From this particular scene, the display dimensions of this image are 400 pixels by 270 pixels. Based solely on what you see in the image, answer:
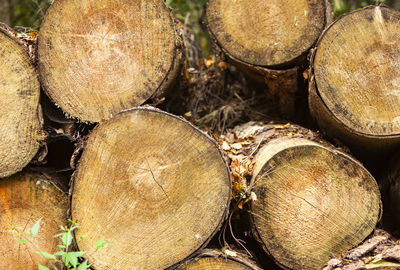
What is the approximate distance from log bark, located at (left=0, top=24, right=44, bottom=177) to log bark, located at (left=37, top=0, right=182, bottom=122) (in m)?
0.09

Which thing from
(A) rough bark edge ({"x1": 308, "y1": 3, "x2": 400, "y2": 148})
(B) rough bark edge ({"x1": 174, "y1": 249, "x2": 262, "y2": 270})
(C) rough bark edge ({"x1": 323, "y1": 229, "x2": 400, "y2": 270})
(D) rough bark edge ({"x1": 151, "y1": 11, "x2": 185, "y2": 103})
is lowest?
(C) rough bark edge ({"x1": 323, "y1": 229, "x2": 400, "y2": 270})

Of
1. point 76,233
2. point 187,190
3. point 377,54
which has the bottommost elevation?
point 76,233

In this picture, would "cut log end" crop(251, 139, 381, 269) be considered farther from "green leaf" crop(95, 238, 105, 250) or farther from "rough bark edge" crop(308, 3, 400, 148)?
"green leaf" crop(95, 238, 105, 250)

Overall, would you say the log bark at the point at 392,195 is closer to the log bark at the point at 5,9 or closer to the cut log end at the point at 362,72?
the cut log end at the point at 362,72

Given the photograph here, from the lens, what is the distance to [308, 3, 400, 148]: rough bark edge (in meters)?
2.03

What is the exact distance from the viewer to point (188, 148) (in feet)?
6.11

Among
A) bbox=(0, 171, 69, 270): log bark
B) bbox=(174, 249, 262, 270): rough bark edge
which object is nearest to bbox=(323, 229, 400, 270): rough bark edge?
bbox=(174, 249, 262, 270): rough bark edge

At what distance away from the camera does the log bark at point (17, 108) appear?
2.00 m

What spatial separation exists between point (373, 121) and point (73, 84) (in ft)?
5.37

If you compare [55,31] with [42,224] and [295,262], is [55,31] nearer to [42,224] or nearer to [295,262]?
[42,224]

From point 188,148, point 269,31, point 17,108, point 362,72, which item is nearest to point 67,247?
point 188,148

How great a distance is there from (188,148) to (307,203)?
0.67 metres

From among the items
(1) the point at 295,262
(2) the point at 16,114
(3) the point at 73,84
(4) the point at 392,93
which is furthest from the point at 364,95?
(2) the point at 16,114

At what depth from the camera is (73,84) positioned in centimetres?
209
